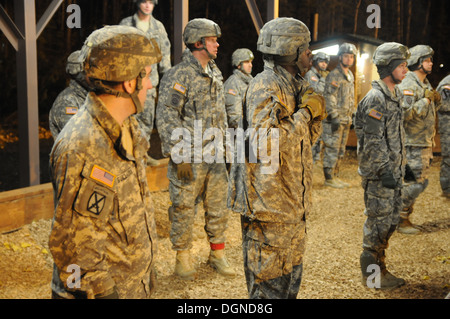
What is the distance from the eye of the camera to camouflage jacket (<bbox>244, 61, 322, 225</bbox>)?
328cm

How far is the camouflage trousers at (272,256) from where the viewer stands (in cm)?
341

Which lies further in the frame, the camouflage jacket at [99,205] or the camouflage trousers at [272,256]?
the camouflage trousers at [272,256]

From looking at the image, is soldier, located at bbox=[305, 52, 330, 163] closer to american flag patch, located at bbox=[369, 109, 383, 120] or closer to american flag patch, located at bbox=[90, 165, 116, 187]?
american flag patch, located at bbox=[369, 109, 383, 120]

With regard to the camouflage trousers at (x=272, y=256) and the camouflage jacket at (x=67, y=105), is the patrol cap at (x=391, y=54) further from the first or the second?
the camouflage jacket at (x=67, y=105)

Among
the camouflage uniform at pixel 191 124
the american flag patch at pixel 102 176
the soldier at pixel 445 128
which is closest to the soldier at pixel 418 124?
the soldier at pixel 445 128

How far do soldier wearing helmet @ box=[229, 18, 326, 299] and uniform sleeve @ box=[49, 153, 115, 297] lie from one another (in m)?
1.47

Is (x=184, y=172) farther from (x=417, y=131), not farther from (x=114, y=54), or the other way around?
(x=417, y=131)

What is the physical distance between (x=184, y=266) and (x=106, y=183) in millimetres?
2959

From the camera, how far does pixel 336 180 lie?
988cm

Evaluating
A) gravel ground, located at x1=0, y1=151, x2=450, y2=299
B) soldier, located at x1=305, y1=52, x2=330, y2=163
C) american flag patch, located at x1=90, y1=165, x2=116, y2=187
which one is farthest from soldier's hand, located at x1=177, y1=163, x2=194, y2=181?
soldier, located at x1=305, y1=52, x2=330, y2=163

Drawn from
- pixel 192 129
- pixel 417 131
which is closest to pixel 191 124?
pixel 192 129

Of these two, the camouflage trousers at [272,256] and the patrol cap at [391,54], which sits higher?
the patrol cap at [391,54]

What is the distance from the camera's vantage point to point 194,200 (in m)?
5.03

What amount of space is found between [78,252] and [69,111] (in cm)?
372
